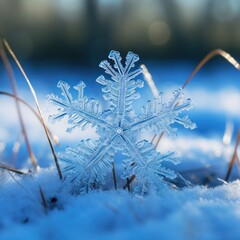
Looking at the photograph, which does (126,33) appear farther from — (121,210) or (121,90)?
(121,210)

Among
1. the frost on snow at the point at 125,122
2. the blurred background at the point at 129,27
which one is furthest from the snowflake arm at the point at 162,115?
the blurred background at the point at 129,27

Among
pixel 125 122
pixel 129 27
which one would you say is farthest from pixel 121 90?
pixel 129 27

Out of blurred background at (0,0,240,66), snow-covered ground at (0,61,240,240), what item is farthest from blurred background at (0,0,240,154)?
snow-covered ground at (0,61,240,240)

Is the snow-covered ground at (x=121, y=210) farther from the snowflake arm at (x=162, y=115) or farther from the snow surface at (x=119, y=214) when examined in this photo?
the snowflake arm at (x=162, y=115)

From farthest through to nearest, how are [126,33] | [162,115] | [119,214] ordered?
[126,33], [162,115], [119,214]

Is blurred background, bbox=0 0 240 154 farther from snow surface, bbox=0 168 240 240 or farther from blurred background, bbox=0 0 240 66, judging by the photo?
snow surface, bbox=0 168 240 240

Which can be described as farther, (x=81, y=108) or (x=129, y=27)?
(x=129, y=27)

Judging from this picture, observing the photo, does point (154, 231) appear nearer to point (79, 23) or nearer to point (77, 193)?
point (77, 193)

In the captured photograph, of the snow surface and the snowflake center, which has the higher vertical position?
the snowflake center
